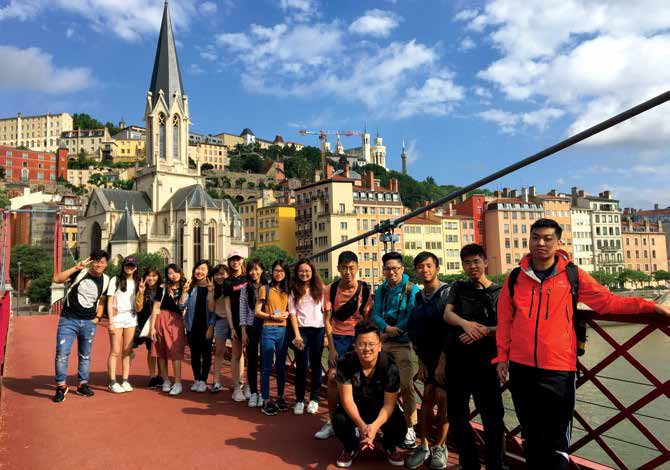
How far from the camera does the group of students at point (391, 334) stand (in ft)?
11.2

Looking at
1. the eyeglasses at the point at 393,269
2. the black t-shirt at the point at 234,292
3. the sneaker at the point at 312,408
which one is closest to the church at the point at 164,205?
the black t-shirt at the point at 234,292

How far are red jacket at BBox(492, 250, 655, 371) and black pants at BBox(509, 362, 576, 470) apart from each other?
0.08m

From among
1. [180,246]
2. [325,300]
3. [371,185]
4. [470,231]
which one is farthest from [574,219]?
[325,300]

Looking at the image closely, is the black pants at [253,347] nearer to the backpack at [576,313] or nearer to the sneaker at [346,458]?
the sneaker at [346,458]

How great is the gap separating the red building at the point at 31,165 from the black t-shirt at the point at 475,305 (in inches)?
4512

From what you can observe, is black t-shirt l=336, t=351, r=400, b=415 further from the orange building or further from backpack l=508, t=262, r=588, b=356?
the orange building

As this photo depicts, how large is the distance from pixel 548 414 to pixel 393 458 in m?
1.53

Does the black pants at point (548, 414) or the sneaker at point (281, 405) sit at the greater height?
the black pants at point (548, 414)

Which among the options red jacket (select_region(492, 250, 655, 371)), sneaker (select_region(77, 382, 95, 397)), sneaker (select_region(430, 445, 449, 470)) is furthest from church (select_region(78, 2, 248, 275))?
red jacket (select_region(492, 250, 655, 371))

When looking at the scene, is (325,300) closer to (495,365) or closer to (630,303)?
(495,365)

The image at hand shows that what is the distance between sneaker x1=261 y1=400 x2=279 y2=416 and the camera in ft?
19.3

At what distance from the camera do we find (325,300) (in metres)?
5.81

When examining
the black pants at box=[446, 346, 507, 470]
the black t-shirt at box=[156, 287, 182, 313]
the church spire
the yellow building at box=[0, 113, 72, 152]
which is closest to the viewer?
the black pants at box=[446, 346, 507, 470]

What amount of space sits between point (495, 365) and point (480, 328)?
1.16 feet
